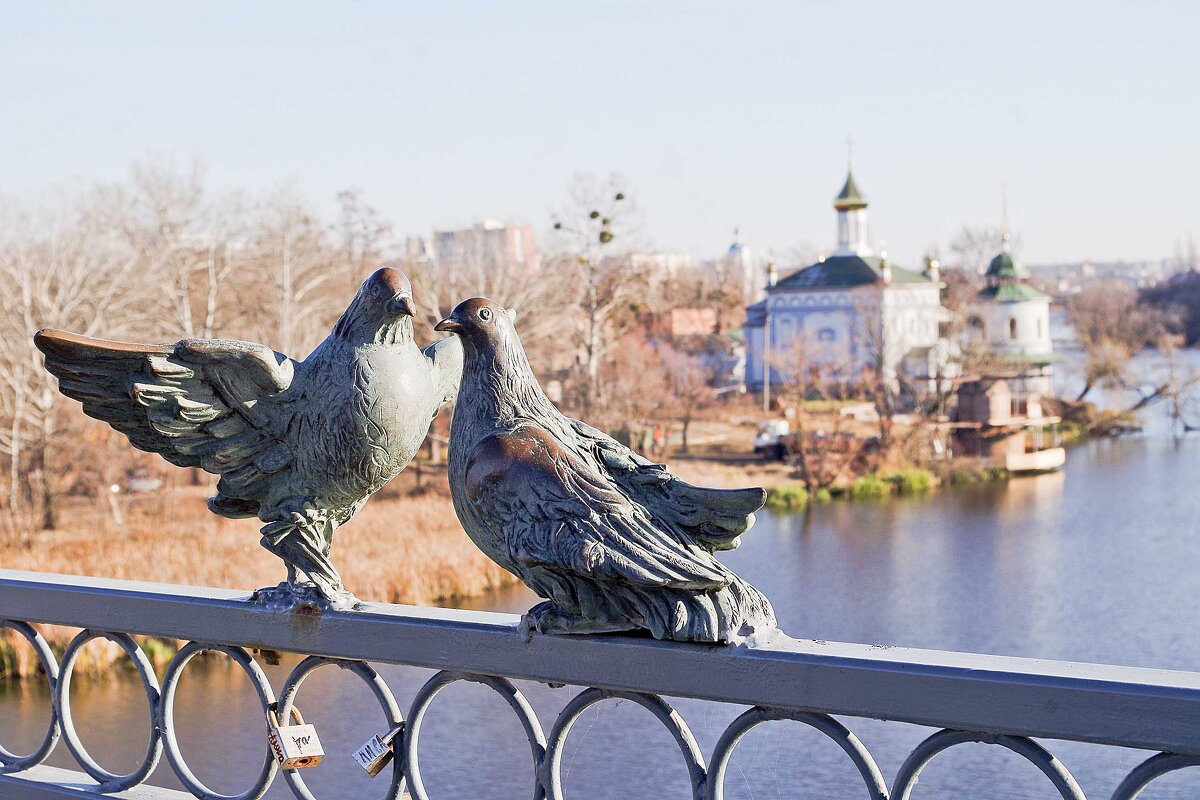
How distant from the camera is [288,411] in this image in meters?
2.26

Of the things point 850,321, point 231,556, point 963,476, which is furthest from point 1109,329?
point 231,556

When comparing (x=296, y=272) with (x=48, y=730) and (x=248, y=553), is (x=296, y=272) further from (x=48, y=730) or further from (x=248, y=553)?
(x=48, y=730)

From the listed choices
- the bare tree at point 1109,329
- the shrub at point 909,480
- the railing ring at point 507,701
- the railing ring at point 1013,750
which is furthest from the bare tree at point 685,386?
the railing ring at point 1013,750

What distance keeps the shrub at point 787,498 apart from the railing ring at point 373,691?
18.1 meters

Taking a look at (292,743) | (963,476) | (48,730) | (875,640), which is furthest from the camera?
(963,476)

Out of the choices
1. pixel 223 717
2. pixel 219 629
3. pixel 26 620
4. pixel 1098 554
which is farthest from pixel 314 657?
pixel 1098 554

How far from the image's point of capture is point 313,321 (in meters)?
20.4

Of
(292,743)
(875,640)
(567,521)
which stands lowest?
(875,640)

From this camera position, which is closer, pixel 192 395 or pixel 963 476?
pixel 192 395

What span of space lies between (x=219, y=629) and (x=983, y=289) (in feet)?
110

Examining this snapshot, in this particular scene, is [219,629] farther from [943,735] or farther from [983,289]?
[983,289]

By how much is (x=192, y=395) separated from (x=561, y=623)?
73cm

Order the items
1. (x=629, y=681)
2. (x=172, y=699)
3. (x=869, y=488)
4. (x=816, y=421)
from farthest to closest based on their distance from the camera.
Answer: (x=816, y=421) → (x=869, y=488) → (x=172, y=699) → (x=629, y=681)

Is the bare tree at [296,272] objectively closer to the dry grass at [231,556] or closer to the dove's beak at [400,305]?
the dry grass at [231,556]
